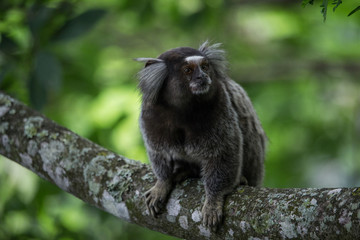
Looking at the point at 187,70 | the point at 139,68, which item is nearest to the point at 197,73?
the point at 187,70

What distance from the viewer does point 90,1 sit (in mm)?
6527

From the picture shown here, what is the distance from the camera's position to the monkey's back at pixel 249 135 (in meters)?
3.70

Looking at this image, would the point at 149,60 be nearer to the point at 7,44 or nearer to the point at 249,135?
the point at 249,135

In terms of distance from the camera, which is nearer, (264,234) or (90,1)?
(264,234)

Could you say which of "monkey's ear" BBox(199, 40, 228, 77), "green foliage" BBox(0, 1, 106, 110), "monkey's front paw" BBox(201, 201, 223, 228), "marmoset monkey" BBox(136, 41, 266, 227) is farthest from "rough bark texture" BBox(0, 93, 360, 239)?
"monkey's ear" BBox(199, 40, 228, 77)

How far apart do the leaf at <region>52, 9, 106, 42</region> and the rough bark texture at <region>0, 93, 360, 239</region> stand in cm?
71

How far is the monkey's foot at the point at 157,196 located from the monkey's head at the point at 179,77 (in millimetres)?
590

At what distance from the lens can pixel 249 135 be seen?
12.3 feet

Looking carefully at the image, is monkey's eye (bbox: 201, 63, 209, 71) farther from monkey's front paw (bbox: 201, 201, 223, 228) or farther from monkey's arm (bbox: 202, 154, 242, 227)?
monkey's front paw (bbox: 201, 201, 223, 228)

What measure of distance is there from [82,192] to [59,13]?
180 cm

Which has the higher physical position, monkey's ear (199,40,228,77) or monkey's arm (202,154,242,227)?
monkey's ear (199,40,228,77)

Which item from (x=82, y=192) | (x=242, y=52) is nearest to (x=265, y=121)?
(x=242, y=52)

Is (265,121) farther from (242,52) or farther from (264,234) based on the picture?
(264,234)

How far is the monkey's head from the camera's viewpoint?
328 centimetres
